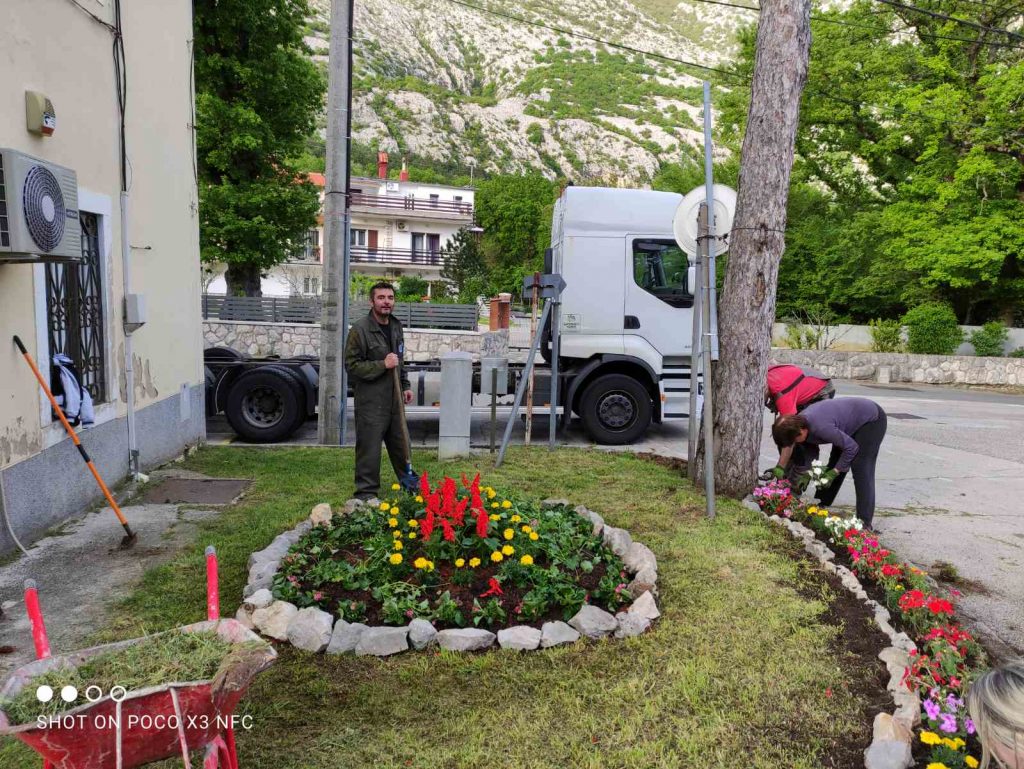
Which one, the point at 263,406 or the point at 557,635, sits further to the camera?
the point at 263,406

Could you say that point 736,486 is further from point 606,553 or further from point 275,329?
point 275,329

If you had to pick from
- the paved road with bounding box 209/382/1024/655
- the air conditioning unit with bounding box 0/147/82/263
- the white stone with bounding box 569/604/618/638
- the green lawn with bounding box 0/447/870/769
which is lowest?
the paved road with bounding box 209/382/1024/655

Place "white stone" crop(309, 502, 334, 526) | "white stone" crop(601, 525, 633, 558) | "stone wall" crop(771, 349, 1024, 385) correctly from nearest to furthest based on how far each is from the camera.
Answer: "white stone" crop(601, 525, 633, 558) < "white stone" crop(309, 502, 334, 526) < "stone wall" crop(771, 349, 1024, 385)

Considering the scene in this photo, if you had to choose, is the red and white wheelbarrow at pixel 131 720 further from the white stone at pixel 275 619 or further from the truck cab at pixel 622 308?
the truck cab at pixel 622 308

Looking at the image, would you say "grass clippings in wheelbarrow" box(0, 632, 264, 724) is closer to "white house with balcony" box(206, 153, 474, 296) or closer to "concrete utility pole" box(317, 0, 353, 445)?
"concrete utility pole" box(317, 0, 353, 445)

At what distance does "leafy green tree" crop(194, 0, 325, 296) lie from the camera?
17344 millimetres

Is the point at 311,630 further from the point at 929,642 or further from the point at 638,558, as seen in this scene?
the point at 929,642

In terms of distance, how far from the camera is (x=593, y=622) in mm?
3779

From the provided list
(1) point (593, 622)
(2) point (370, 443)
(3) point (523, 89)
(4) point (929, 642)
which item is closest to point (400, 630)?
(1) point (593, 622)

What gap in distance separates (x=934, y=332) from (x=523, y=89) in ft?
366

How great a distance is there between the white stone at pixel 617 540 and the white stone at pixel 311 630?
2008mm

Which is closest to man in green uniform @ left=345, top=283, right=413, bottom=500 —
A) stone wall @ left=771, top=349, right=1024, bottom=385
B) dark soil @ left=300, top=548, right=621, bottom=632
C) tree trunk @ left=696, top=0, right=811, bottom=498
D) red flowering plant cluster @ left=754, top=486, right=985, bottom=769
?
dark soil @ left=300, top=548, right=621, bottom=632

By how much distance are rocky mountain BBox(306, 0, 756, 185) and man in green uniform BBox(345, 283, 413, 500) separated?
79126 millimetres

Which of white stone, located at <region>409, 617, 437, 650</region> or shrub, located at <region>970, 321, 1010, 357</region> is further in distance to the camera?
shrub, located at <region>970, 321, 1010, 357</region>
